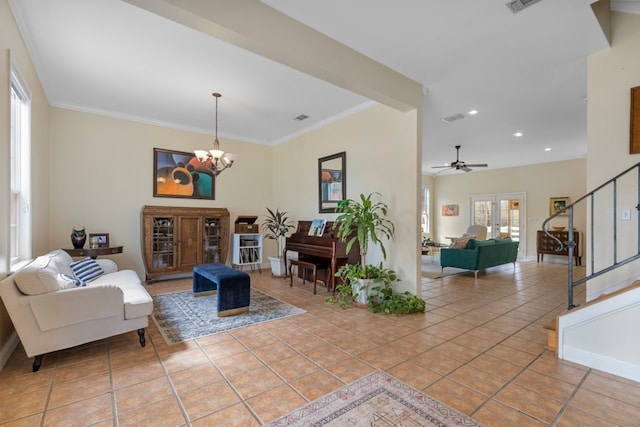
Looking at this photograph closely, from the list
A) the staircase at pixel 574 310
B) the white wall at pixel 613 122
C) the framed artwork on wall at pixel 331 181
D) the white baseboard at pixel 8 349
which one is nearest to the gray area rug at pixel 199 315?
the white baseboard at pixel 8 349

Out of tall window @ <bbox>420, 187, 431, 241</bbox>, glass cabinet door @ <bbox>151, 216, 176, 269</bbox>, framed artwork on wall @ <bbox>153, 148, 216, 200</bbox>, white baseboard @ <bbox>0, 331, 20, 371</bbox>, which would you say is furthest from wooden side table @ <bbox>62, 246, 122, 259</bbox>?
tall window @ <bbox>420, 187, 431, 241</bbox>

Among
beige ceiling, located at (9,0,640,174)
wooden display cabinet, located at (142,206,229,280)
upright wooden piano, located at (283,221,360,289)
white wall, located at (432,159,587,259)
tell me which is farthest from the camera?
white wall, located at (432,159,587,259)

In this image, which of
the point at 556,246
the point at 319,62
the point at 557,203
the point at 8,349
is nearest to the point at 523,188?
the point at 557,203

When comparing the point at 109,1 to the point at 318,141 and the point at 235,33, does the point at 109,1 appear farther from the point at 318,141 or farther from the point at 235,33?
the point at 318,141

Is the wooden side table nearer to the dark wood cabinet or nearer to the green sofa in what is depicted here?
the green sofa

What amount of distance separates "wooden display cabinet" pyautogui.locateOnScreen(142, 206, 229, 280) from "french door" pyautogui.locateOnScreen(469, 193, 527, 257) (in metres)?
8.13

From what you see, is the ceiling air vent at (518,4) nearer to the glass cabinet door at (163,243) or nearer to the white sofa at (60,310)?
the white sofa at (60,310)

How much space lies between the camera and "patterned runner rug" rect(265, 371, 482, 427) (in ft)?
5.58

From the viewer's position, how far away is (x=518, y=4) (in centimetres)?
235

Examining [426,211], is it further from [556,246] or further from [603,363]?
[603,363]

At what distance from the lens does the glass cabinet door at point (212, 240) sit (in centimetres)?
568

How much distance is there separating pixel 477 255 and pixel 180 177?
19.8 feet

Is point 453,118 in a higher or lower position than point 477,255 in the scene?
higher

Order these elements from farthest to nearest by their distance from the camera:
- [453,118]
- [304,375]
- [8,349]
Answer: [453,118] → [8,349] → [304,375]
